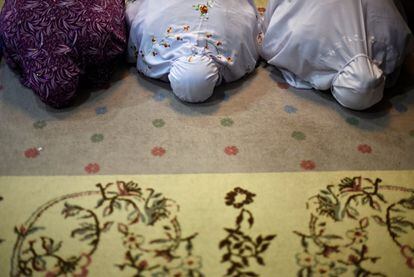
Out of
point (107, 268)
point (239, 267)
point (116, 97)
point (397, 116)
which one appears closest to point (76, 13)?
point (116, 97)

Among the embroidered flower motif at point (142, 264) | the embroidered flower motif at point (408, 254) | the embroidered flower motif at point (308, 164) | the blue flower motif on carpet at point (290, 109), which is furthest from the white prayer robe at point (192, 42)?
the embroidered flower motif at point (408, 254)

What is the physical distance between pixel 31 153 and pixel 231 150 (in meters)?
0.73

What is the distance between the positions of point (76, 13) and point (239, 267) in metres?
1.12

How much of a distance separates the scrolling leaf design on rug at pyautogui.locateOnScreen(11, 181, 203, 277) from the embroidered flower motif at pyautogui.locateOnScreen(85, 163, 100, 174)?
72 mm

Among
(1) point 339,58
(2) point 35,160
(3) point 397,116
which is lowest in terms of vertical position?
(2) point 35,160

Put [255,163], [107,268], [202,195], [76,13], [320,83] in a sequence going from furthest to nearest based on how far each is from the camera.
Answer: [320,83] < [76,13] < [255,163] < [202,195] < [107,268]

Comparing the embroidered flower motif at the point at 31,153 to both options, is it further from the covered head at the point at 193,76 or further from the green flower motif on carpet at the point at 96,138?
the covered head at the point at 193,76

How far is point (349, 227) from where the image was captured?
50.3 inches

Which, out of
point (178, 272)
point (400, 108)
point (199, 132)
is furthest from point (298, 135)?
point (178, 272)

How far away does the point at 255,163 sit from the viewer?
1.44 metres

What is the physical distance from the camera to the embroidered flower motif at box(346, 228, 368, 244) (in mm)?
1247

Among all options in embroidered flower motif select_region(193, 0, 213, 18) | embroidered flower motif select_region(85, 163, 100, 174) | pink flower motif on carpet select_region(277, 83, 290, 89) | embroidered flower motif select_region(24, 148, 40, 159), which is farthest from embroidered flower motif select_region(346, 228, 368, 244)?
embroidered flower motif select_region(24, 148, 40, 159)

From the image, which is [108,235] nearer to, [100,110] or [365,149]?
[100,110]

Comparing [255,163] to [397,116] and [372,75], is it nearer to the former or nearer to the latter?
[372,75]
